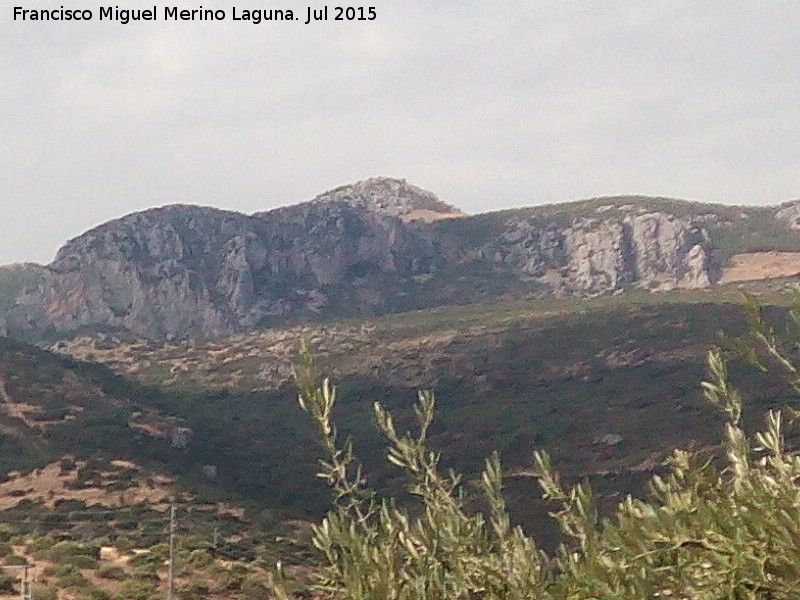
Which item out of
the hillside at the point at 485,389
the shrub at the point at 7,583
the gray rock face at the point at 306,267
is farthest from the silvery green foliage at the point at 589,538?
the gray rock face at the point at 306,267

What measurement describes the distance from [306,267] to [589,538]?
164m

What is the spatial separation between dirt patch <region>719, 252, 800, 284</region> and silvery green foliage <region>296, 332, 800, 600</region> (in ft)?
480

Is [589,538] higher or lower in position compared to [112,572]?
higher

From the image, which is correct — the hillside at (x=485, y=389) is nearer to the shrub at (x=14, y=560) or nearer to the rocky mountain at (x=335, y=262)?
the shrub at (x=14, y=560)

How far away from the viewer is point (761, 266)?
150 metres

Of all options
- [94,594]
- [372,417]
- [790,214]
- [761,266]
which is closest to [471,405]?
[372,417]

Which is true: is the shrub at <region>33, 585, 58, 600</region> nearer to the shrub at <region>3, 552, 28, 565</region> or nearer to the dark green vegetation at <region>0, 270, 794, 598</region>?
the dark green vegetation at <region>0, 270, 794, 598</region>

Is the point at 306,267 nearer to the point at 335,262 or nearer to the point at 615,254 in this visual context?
the point at 335,262

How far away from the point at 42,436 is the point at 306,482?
18274 millimetres

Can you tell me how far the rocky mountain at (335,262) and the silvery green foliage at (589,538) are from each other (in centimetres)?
14494

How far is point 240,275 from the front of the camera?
155125 mm

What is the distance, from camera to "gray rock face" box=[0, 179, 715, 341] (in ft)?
491

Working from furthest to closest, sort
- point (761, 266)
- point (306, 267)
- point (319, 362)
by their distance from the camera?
1. point (306, 267)
2. point (761, 266)
3. point (319, 362)

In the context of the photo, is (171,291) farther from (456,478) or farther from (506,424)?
(456,478)
